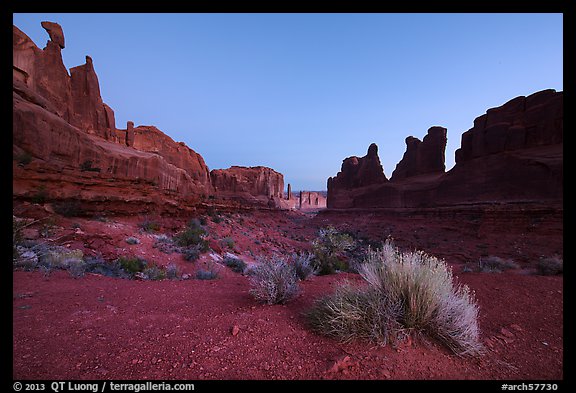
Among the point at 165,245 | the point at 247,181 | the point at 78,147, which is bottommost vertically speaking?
the point at 165,245

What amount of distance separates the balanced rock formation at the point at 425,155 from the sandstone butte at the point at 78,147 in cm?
3208

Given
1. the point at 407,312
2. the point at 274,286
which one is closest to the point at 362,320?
the point at 407,312

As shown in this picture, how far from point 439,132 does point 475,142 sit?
7540 millimetres

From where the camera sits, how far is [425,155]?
3738 centimetres

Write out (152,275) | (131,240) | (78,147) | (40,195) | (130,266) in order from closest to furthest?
1. (152,275)
2. (130,266)
3. (131,240)
4. (40,195)
5. (78,147)

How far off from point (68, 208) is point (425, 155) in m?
42.2

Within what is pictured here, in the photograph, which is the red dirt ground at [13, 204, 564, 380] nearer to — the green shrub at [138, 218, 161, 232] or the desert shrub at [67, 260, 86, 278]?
the desert shrub at [67, 260, 86, 278]

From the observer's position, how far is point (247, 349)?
7.41 ft

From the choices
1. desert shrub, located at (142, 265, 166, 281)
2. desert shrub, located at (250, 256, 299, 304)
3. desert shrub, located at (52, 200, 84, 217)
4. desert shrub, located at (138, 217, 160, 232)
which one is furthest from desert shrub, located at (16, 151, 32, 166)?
desert shrub, located at (250, 256, 299, 304)

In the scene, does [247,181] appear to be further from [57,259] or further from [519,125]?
[57,259]

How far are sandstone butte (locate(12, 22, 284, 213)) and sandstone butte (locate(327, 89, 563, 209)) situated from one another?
28.8 metres

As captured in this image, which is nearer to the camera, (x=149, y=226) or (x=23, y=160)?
(x=23, y=160)

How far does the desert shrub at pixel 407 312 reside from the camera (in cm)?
232
